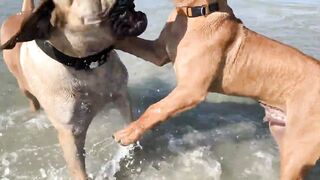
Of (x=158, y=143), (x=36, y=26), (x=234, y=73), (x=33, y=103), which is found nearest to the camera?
(x=36, y=26)

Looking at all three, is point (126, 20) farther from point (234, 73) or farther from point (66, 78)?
point (234, 73)

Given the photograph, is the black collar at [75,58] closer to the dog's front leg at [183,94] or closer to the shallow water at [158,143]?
the dog's front leg at [183,94]

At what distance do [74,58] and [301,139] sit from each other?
1668mm

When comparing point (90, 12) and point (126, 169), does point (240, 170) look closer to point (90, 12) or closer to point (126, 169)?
point (126, 169)

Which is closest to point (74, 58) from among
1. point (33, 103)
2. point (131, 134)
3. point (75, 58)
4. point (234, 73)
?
point (75, 58)

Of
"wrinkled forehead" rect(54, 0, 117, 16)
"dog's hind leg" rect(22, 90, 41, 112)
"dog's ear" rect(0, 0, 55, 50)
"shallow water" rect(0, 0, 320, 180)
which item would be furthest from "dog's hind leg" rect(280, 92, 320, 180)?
"dog's hind leg" rect(22, 90, 41, 112)

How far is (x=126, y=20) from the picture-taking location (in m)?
3.74

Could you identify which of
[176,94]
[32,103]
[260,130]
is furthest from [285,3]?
[176,94]

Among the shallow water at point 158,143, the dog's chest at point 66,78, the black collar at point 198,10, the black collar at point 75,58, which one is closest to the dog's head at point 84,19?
the black collar at point 75,58

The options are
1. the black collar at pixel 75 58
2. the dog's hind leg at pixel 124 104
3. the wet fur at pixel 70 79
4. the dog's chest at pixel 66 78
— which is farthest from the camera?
the dog's hind leg at pixel 124 104

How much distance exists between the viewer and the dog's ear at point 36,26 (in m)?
3.53

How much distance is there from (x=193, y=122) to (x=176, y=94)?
1.50 m

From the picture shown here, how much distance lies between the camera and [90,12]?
12.1 ft

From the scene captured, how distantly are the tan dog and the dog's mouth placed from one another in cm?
49
